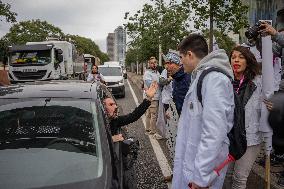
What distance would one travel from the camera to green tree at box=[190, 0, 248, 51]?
1238cm

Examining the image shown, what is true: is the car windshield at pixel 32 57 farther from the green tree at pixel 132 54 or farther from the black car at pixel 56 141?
the green tree at pixel 132 54

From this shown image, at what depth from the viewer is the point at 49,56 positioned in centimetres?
2066

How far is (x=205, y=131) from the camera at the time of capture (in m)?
2.62

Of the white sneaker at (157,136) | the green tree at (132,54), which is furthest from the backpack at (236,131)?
the green tree at (132,54)

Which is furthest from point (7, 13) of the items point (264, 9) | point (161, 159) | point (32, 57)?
point (161, 159)

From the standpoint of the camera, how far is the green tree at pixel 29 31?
7725cm

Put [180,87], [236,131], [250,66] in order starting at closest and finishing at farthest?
[236,131] → [250,66] → [180,87]

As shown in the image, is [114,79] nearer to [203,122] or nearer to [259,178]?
[259,178]

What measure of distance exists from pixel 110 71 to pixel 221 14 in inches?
385

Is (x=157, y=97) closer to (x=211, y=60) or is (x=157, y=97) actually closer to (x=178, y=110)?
(x=178, y=110)

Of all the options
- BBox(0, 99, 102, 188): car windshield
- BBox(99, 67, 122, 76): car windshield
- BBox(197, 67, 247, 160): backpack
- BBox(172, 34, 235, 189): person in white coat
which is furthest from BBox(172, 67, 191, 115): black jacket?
BBox(99, 67, 122, 76): car windshield

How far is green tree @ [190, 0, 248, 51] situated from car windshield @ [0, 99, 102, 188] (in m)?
9.42

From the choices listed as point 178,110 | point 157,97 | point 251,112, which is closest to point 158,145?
point 157,97

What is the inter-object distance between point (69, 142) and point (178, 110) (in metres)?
1.97
